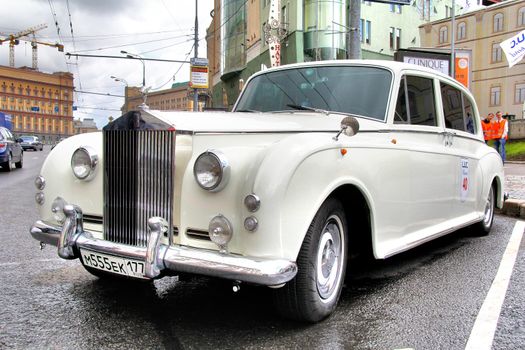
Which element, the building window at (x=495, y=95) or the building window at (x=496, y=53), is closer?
the building window at (x=496, y=53)

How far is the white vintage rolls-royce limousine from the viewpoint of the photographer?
2.71 meters

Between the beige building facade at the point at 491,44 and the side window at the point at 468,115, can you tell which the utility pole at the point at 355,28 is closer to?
the side window at the point at 468,115

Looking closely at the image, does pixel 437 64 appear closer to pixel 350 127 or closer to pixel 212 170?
pixel 350 127

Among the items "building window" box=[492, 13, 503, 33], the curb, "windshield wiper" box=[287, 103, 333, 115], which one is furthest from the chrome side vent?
"building window" box=[492, 13, 503, 33]

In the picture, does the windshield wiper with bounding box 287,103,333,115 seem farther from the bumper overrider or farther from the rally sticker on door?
the rally sticker on door

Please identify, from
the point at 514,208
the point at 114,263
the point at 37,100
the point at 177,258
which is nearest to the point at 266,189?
the point at 177,258

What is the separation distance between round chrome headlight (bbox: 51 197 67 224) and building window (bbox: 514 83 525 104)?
53.5m

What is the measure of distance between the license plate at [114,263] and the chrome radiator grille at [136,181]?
0.56 feet

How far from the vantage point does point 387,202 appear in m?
3.63

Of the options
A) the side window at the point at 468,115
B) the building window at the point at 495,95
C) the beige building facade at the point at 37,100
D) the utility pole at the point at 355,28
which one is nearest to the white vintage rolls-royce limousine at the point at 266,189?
the side window at the point at 468,115

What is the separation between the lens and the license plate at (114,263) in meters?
2.83

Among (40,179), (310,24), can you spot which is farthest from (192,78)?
(40,179)

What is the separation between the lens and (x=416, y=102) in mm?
4375

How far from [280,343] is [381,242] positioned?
1.19m
